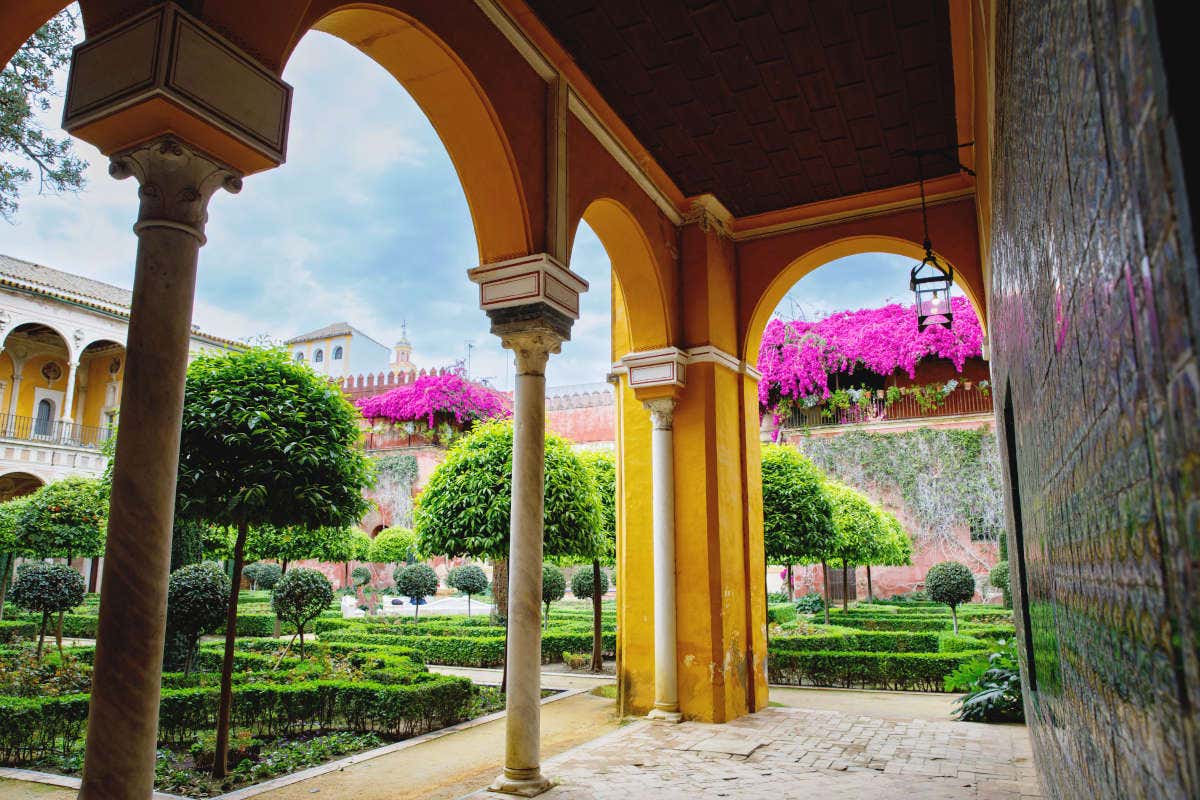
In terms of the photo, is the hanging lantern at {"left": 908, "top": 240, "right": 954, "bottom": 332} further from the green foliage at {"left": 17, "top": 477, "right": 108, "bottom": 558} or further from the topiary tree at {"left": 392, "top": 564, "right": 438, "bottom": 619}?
the topiary tree at {"left": 392, "top": 564, "right": 438, "bottom": 619}

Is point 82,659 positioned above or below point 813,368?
below

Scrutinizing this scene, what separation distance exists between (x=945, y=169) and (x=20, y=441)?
82.8 feet

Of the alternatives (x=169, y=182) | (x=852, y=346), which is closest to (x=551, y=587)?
(x=852, y=346)

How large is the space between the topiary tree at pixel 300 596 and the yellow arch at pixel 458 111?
5.92 metres

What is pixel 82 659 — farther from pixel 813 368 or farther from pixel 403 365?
pixel 403 365

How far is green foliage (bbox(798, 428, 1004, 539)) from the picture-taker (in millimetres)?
19828

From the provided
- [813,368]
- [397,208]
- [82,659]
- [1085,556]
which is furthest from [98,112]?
[397,208]

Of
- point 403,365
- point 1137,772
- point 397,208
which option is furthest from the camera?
point 397,208

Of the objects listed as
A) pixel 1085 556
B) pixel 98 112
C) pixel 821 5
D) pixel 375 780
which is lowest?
pixel 375 780

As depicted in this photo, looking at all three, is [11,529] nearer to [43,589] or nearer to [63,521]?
[63,521]

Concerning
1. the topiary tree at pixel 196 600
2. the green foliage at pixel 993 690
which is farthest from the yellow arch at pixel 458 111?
the green foliage at pixel 993 690

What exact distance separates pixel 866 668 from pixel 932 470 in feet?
37.3

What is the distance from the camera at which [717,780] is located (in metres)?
5.13

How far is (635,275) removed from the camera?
24.5ft
